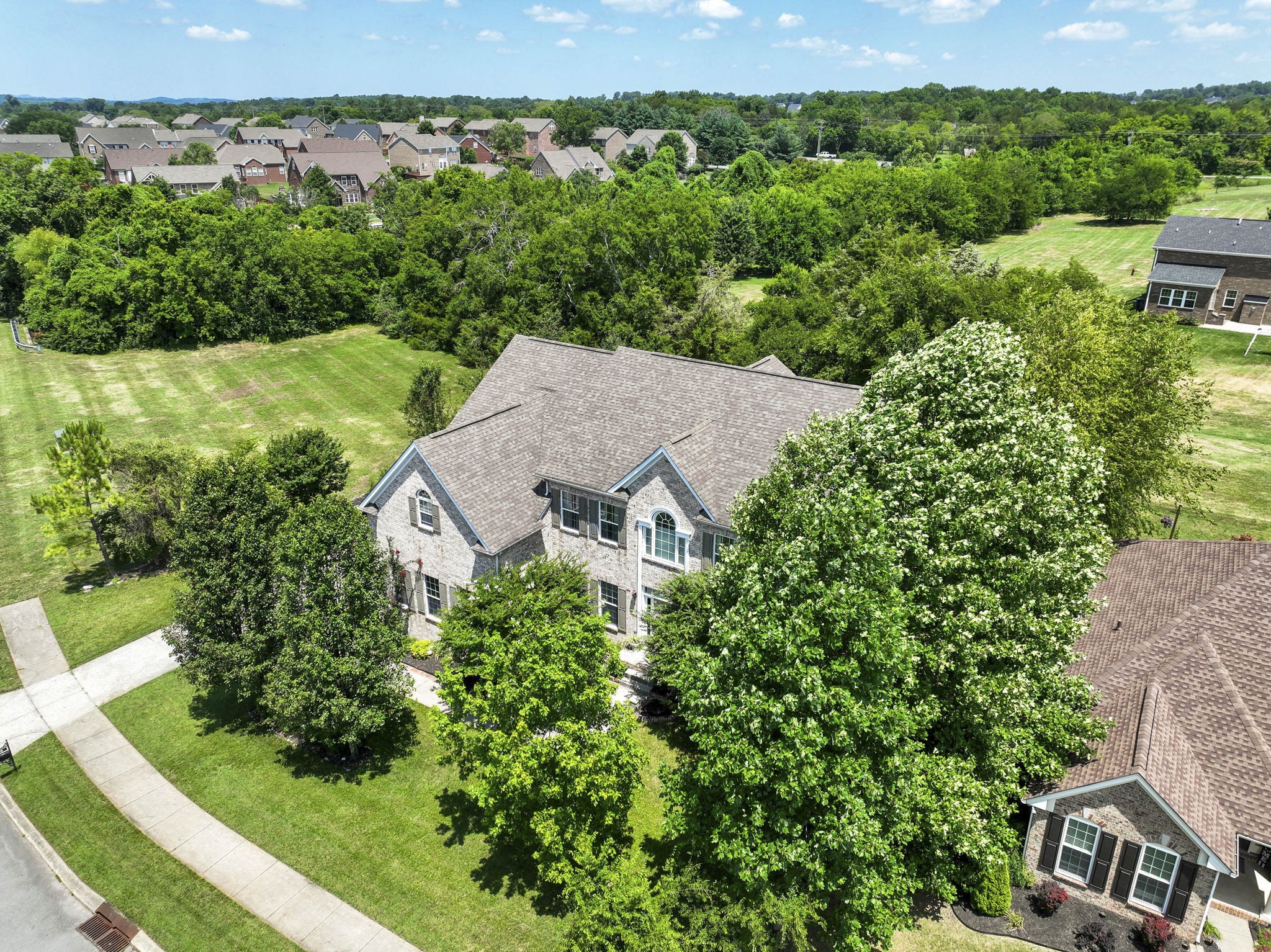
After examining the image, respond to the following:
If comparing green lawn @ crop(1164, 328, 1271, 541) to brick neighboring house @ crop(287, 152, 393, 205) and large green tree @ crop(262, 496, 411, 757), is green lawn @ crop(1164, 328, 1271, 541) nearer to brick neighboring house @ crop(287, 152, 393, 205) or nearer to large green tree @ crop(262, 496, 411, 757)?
large green tree @ crop(262, 496, 411, 757)

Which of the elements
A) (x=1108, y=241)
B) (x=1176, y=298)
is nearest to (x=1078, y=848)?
→ (x=1176, y=298)

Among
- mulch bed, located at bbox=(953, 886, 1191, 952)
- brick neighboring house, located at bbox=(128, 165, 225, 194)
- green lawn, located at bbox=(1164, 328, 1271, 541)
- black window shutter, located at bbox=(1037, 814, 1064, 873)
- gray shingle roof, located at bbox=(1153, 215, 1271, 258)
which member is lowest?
mulch bed, located at bbox=(953, 886, 1191, 952)

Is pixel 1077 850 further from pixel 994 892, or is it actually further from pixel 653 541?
pixel 653 541

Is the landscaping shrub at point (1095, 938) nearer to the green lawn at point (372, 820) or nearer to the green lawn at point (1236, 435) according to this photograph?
the green lawn at point (372, 820)

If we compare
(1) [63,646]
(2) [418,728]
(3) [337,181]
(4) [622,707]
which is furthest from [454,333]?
(3) [337,181]

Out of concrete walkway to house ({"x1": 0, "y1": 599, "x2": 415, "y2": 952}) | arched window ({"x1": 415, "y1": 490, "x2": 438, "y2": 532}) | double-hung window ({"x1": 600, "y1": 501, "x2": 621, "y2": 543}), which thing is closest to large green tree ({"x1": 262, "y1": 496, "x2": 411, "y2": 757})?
concrete walkway to house ({"x1": 0, "y1": 599, "x2": 415, "y2": 952})

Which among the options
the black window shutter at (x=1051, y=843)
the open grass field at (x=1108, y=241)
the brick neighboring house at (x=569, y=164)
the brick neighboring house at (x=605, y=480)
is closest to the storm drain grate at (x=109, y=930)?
the brick neighboring house at (x=605, y=480)
